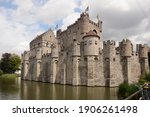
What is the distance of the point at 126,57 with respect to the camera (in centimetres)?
3403

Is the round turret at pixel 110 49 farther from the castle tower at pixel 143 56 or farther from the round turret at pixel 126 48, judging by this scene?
the castle tower at pixel 143 56

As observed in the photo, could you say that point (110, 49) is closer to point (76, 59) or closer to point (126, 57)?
point (126, 57)

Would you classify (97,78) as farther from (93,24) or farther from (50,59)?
(93,24)

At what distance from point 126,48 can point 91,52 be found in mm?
5561

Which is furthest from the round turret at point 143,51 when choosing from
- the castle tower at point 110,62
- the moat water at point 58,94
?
the moat water at point 58,94

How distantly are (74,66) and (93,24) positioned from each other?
13422 mm

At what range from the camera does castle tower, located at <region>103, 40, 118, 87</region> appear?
3238 cm

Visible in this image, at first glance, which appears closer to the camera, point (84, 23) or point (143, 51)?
point (143, 51)

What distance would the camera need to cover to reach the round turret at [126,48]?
3397 centimetres

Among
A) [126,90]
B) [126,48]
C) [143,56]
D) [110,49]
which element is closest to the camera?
[126,90]

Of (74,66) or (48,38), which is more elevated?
(48,38)

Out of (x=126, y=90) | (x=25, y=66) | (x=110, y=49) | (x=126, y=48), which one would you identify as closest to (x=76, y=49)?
(x=110, y=49)

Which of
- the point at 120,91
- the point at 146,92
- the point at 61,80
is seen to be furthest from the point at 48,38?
the point at 146,92

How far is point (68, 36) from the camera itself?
49.0m
